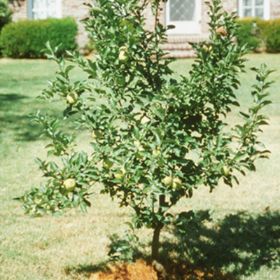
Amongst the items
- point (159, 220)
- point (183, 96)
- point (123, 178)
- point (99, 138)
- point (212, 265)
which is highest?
point (183, 96)

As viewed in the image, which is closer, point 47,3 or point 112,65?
point 112,65

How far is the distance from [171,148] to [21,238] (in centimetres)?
264

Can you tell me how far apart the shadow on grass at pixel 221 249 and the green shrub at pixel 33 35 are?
14745 mm

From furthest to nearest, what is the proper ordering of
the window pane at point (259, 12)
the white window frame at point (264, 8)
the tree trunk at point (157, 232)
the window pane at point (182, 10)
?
1. the window pane at point (182, 10)
2. the window pane at point (259, 12)
3. the white window frame at point (264, 8)
4. the tree trunk at point (157, 232)

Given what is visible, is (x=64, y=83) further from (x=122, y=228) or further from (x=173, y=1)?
(x=173, y=1)

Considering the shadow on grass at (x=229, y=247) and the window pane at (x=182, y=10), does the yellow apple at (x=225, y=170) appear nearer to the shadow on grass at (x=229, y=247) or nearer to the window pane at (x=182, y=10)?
the shadow on grass at (x=229, y=247)

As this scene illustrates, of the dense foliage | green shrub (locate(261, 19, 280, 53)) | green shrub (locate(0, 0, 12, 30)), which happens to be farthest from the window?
the dense foliage

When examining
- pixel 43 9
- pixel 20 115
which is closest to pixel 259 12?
pixel 43 9

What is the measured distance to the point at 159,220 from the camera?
3.86 m

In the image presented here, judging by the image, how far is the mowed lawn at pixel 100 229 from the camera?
4.90 m

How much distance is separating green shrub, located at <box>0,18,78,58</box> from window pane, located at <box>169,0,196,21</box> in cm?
530

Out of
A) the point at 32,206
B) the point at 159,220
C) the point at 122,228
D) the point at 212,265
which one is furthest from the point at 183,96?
the point at 122,228

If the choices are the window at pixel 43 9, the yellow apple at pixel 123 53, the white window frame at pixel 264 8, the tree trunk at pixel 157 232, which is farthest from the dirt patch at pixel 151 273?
the white window frame at pixel 264 8

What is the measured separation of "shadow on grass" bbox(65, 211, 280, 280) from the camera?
187 inches
